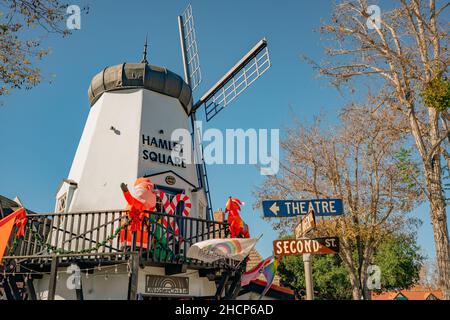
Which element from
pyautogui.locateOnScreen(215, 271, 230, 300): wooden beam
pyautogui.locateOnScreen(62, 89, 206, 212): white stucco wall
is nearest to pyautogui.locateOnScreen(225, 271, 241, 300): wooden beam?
pyautogui.locateOnScreen(215, 271, 230, 300): wooden beam

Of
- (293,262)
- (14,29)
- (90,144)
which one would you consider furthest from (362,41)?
(293,262)

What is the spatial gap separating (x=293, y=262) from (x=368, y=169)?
17.4 meters

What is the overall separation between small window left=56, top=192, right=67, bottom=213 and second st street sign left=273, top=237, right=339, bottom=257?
8.81m

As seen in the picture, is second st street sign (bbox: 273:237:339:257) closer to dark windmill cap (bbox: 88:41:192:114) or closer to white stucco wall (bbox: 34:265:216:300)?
white stucco wall (bbox: 34:265:216:300)

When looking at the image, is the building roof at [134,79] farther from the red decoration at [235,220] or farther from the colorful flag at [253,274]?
the colorful flag at [253,274]

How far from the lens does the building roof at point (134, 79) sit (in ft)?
48.6

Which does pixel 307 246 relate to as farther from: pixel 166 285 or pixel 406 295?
pixel 406 295

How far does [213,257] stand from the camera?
34.8 feet

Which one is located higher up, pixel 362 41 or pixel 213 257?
pixel 362 41

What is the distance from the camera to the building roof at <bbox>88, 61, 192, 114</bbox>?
583 inches

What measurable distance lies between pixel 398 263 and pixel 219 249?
23.9 m

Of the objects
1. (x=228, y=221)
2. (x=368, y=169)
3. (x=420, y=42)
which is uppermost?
(x=420, y=42)
